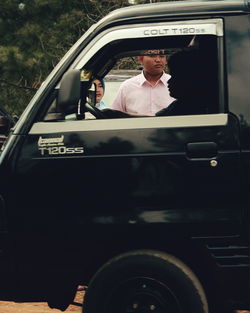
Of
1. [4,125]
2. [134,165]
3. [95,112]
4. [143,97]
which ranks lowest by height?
[134,165]

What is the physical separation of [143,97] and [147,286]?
4.89 ft

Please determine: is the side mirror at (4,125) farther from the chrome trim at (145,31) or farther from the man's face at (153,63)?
the chrome trim at (145,31)

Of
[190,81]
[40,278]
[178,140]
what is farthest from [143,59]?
[40,278]

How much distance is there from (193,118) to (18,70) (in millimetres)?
28169

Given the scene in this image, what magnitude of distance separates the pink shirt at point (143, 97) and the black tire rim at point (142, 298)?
1.06 meters

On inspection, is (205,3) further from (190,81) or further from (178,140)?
(178,140)

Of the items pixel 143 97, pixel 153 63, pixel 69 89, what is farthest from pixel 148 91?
pixel 69 89

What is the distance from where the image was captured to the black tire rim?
4789mm

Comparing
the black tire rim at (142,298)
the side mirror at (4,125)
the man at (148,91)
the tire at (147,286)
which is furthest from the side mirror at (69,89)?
the side mirror at (4,125)

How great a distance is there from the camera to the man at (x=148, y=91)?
5430 mm

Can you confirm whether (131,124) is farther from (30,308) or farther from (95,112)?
(30,308)

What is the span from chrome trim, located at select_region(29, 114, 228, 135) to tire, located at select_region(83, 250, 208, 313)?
718 mm

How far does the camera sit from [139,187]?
4785mm

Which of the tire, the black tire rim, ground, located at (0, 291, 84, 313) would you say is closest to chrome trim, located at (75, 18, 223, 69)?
the tire
